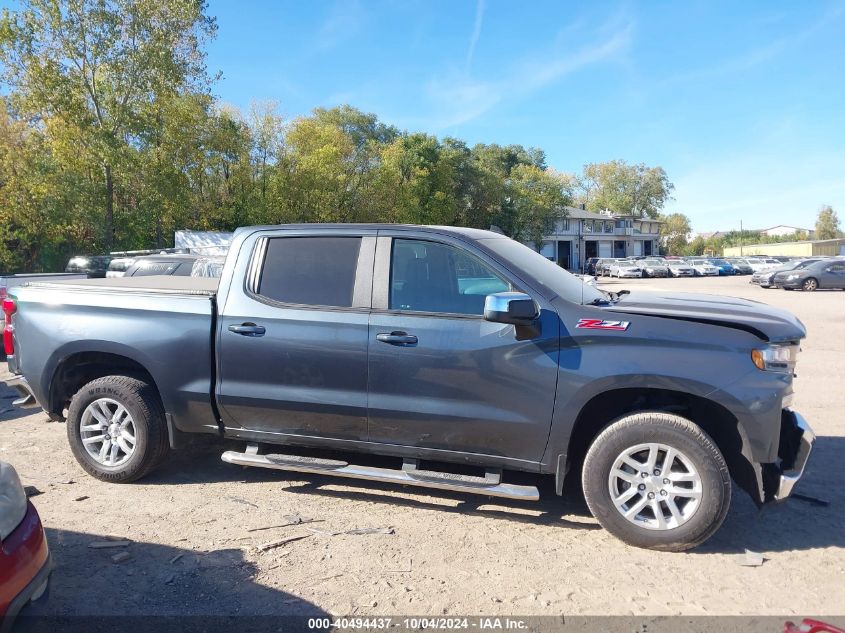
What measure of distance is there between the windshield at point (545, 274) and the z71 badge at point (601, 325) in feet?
0.74

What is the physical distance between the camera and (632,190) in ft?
306

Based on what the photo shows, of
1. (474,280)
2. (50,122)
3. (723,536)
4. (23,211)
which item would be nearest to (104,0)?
(50,122)

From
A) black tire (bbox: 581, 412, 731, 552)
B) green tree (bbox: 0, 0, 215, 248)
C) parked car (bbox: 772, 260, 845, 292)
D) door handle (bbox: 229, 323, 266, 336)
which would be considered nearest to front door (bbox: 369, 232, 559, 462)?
black tire (bbox: 581, 412, 731, 552)

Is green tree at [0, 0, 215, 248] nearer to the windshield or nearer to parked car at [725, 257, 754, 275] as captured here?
the windshield

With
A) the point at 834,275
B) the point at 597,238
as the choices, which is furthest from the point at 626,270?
the point at 597,238

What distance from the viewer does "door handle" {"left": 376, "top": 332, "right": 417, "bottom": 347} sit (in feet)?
12.9

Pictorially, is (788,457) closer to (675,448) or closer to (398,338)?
(675,448)

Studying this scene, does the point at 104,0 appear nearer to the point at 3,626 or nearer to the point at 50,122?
the point at 50,122

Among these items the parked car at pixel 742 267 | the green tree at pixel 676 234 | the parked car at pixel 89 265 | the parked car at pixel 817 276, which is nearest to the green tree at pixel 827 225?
the green tree at pixel 676 234

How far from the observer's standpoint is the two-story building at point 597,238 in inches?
2921

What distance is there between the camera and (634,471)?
12.1 ft

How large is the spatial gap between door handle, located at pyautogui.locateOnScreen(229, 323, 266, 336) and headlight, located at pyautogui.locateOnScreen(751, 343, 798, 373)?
313 centimetres

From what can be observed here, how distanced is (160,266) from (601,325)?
372 inches

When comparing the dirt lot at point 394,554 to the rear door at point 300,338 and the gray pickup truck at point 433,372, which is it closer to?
the gray pickup truck at point 433,372
